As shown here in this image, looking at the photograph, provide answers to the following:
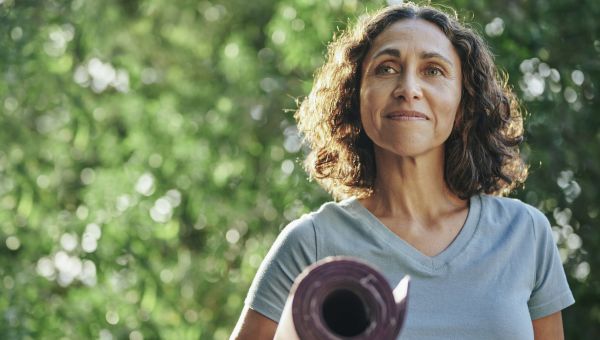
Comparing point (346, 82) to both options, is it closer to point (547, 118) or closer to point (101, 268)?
point (547, 118)

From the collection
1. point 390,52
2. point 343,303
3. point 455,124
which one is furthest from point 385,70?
point 343,303

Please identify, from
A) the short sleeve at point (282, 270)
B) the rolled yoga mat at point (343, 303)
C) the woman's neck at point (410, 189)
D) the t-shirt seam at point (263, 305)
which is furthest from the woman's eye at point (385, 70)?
the rolled yoga mat at point (343, 303)

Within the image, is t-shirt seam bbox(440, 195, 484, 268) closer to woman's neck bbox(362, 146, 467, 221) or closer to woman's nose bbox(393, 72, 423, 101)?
woman's neck bbox(362, 146, 467, 221)

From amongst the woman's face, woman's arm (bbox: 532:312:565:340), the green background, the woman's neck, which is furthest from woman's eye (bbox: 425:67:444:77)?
the green background

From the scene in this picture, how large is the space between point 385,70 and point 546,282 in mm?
497

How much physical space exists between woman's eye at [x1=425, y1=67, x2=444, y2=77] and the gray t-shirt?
270mm

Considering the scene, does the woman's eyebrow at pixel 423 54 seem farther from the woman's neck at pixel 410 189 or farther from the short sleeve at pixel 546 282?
the short sleeve at pixel 546 282

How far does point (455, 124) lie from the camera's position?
237 centimetres

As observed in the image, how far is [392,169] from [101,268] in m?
4.02

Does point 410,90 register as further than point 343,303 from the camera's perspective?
Yes

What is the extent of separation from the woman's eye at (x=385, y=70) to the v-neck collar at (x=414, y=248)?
253 mm

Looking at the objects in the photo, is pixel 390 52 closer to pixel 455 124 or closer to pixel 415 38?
pixel 415 38

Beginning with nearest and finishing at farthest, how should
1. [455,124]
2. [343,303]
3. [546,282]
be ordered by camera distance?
1. [343,303]
2. [546,282]
3. [455,124]

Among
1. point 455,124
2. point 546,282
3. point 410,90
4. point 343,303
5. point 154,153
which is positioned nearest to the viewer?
point 343,303
